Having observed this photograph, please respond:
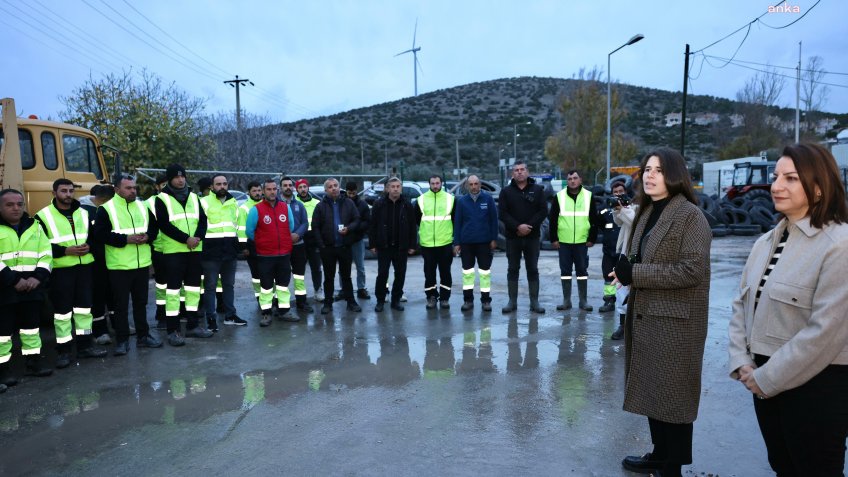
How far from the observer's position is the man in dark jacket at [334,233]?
8.73 metres

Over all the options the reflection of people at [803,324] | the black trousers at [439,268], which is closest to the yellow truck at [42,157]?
the black trousers at [439,268]

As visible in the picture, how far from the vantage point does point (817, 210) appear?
2566 mm

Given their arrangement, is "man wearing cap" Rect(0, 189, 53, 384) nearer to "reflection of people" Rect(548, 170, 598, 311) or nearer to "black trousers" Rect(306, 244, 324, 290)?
"black trousers" Rect(306, 244, 324, 290)

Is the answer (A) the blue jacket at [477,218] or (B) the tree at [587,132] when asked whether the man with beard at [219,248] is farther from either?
(B) the tree at [587,132]

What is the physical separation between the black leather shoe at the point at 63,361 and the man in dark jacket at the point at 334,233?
326cm

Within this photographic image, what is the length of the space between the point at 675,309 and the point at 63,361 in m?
6.03

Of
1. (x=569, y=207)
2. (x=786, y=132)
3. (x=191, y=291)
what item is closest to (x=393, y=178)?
(x=569, y=207)

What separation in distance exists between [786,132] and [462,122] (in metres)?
32.7

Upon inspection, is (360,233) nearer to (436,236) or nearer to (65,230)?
(436,236)

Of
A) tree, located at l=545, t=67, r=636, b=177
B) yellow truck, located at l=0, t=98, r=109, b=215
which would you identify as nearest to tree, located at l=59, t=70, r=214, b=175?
yellow truck, located at l=0, t=98, r=109, b=215

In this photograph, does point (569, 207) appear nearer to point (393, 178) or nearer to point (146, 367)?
point (393, 178)

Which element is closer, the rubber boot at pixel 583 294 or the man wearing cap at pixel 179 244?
the man wearing cap at pixel 179 244

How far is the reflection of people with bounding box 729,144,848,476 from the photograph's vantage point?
2432 mm

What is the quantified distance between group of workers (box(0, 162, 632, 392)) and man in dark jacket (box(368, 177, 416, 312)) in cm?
2
